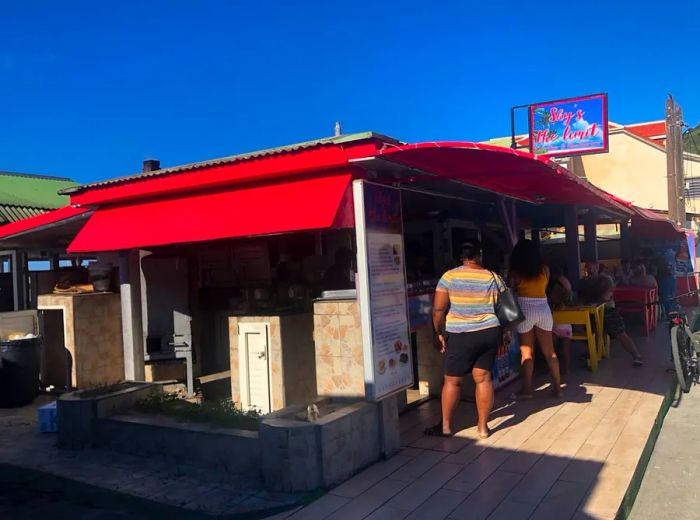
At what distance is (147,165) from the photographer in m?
7.43

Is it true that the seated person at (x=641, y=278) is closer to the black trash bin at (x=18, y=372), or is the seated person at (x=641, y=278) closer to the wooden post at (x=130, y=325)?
the wooden post at (x=130, y=325)

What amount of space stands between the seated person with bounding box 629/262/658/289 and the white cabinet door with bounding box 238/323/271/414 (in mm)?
7954

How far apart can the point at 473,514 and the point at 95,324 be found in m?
6.26

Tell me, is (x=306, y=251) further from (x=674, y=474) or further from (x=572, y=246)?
(x=674, y=474)

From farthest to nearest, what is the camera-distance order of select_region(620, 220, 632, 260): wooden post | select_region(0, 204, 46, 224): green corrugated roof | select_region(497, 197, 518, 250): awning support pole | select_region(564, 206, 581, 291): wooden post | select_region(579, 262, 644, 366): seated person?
select_region(620, 220, 632, 260): wooden post, select_region(0, 204, 46, 224): green corrugated roof, select_region(564, 206, 581, 291): wooden post, select_region(579, 262, 644, 366): seated person, select_region(497, 197, 518, 250): awning support pole

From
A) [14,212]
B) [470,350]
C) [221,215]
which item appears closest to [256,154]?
[221,215]

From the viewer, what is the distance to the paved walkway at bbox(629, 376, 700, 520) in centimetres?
366

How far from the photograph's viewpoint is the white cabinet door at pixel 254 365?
554 centimetres

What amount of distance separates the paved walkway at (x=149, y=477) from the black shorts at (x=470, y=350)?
168 cm

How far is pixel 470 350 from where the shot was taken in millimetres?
4609

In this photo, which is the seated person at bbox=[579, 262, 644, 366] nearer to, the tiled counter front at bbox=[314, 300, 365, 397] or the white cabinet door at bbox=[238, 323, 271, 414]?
the tiled counter front at bbox=[314, 300, 365, 397]

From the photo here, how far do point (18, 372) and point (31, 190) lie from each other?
6083mm

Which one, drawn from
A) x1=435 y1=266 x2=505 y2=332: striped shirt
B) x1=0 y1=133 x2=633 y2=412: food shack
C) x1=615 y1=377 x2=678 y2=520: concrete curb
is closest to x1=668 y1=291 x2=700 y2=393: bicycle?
x1=615 y1=377 x2=678 y2=520: concrete curb

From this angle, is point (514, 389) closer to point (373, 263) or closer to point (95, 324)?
point (373, 263)
